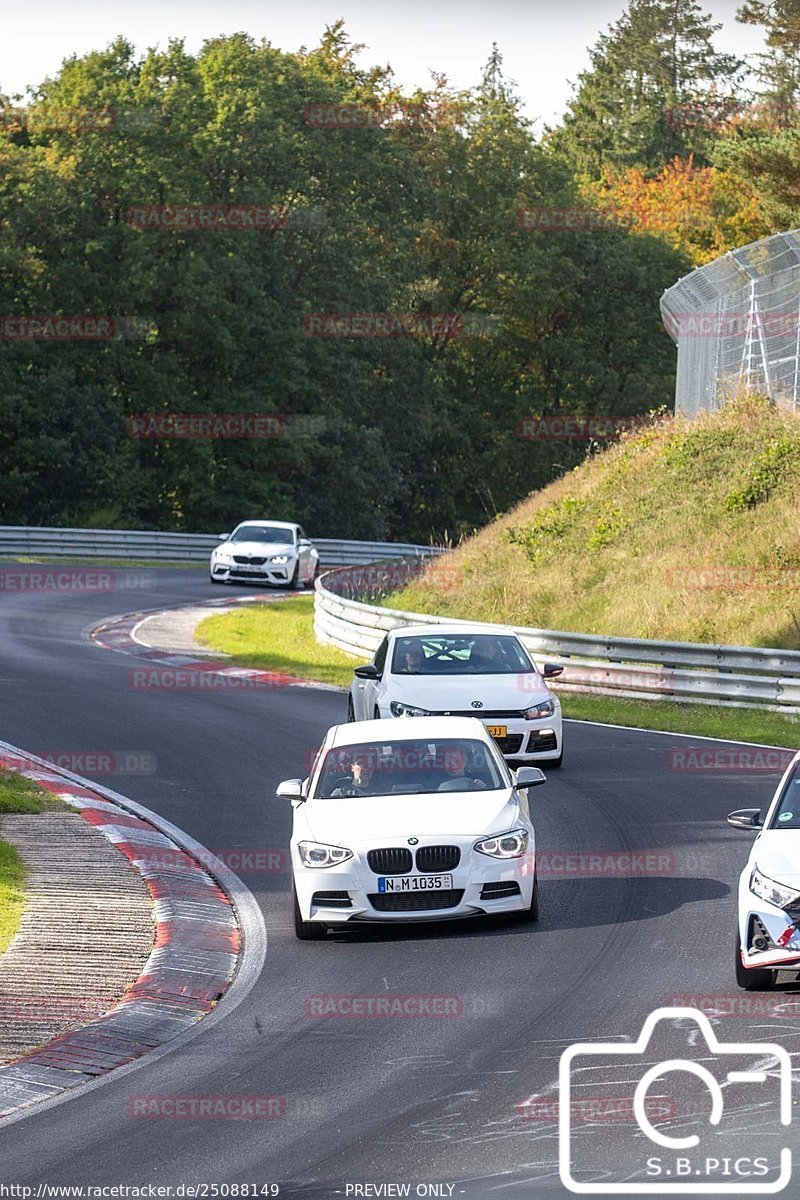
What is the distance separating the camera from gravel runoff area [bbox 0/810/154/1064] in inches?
379

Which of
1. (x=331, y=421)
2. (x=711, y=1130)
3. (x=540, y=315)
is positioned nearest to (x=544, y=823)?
(x=711, y=1130)

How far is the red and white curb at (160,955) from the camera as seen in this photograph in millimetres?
8656

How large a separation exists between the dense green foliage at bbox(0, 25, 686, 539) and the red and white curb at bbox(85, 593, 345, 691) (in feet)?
81.3

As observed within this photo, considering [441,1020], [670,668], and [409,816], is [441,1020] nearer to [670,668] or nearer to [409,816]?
[409,816]

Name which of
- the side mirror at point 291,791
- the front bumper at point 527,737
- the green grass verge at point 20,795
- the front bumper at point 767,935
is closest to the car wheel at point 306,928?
the side mirror at point 291,791

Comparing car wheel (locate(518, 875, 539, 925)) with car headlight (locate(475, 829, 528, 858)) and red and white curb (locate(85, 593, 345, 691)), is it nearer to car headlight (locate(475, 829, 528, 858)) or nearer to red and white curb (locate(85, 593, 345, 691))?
car headlight (locate(475, 829, 528, 858))

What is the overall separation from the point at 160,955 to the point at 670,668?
1477cm

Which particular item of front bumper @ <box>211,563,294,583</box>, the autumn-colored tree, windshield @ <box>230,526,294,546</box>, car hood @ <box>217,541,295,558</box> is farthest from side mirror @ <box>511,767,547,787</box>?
the autumn-colored tree

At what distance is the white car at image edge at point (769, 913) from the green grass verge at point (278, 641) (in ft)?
57.6

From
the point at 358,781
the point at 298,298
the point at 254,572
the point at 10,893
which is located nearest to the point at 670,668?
the point at 358,781

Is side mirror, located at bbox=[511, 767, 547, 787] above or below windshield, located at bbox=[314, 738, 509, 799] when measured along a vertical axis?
below

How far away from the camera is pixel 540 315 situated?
77.5 meters

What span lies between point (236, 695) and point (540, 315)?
54750mm

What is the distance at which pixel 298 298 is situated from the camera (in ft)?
214
